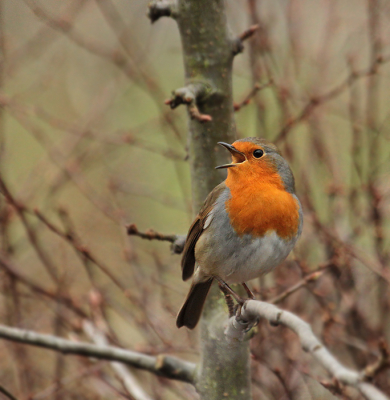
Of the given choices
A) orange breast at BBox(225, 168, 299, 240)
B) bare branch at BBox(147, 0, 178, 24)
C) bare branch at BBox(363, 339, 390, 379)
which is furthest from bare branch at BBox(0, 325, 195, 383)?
bare branch at BBox(147, 0, 178, 24)

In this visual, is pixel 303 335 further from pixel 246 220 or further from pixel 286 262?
pixel 286 262

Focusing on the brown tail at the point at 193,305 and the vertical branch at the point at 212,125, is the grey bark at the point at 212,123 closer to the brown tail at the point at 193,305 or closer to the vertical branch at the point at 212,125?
the vertical branch at the point at 212,125

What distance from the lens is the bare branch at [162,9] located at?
8.38 ft

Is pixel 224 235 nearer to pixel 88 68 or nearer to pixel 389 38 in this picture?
pixel 389 38

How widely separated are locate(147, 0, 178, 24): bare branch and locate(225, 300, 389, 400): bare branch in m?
1.40

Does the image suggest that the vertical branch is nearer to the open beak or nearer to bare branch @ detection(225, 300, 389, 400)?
the open beak

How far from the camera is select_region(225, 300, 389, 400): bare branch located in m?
1.21

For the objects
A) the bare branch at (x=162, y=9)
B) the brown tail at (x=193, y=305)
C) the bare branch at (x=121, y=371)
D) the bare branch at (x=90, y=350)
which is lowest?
the bare branch at (x=121, y=371)

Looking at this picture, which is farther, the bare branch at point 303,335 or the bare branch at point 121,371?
the bare branch at point 121,371

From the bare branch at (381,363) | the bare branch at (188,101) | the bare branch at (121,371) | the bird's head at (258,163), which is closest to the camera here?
the bare branch at (381,363)

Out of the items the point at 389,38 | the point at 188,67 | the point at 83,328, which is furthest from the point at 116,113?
the point at 188,67

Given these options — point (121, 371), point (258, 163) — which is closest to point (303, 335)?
point (258, 163)

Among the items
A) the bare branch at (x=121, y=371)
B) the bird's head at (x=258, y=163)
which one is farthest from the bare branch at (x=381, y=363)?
the bare branch at (x=121, y=371)

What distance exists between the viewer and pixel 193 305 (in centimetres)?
294
